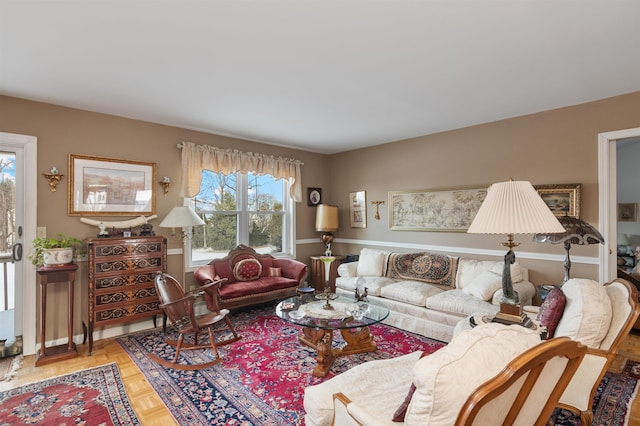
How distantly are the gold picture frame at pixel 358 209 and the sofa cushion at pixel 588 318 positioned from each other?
3.73 metres

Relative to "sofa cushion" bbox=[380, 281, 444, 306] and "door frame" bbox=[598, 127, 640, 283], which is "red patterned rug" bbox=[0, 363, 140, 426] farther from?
"door frame" bbox=[598, 127, 640, 283]

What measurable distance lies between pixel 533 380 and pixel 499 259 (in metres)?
3.36

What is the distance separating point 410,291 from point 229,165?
303cm

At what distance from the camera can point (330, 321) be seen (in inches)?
109

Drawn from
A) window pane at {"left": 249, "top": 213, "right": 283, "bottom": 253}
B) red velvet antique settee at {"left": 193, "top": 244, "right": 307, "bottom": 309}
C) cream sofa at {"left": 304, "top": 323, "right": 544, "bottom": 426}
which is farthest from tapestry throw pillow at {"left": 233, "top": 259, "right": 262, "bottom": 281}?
cream sofa at {"left": 304, "top": 323, "right": 544, "bottom": 426}

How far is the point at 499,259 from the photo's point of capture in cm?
401

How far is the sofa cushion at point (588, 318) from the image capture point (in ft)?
5.93

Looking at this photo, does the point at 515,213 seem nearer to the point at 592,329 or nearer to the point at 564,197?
the point at 592,329

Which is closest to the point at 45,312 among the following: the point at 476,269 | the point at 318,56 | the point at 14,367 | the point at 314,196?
the point at 14,367

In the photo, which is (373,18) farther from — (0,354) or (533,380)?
(0,354)

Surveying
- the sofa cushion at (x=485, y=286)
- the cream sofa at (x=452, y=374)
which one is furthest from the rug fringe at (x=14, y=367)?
the sofa cushion at (x=485, y=286)

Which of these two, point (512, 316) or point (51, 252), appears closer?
point (512, 316)

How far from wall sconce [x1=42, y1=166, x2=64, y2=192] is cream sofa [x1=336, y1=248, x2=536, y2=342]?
3593 mm

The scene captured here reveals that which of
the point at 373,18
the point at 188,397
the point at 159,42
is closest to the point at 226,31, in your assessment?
the point at 159,42
